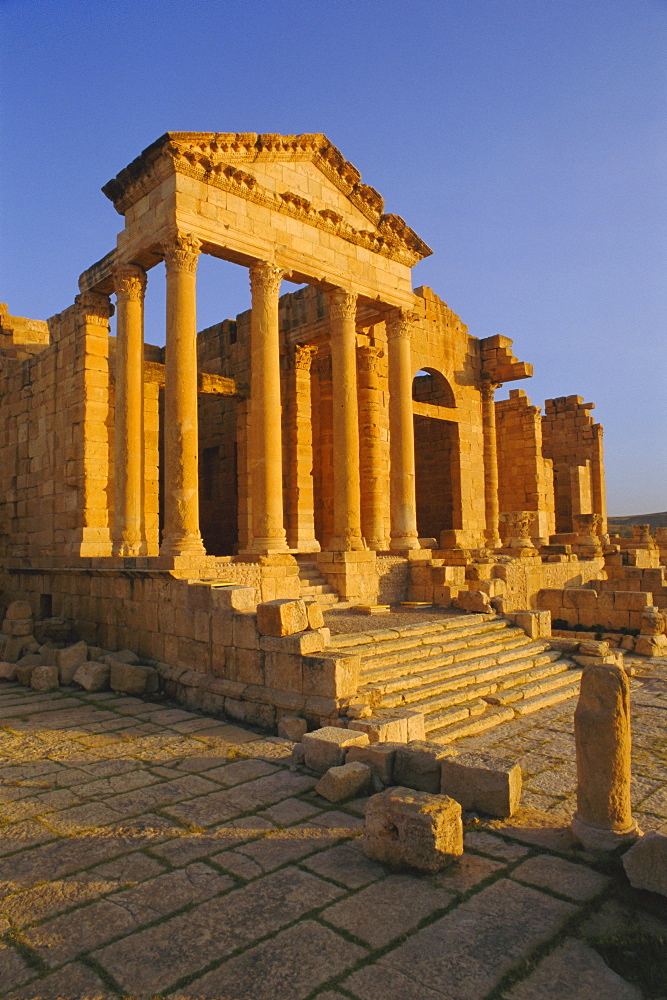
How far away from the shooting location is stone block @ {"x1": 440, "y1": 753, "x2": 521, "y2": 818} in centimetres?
464

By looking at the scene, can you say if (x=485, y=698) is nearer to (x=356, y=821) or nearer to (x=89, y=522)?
(x=356, y=821)

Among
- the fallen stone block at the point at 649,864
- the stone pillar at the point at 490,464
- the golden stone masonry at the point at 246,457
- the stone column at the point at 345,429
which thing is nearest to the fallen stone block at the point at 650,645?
the golden stone masonry at the point at 246,457

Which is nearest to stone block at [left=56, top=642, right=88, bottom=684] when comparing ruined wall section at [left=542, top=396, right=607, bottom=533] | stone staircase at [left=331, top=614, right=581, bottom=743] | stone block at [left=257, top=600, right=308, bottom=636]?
stone block at [left=257, top=600, right=308, bottom=636]

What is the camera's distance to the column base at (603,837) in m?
4.00

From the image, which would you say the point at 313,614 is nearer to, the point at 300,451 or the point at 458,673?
the point at 458,673

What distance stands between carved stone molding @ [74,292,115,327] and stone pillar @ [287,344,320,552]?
15.6 feet

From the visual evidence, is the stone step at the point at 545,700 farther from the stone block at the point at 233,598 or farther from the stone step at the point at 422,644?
the stone block at the point at 233,598

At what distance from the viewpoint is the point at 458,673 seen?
8633mm

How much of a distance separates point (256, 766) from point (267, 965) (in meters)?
2.72

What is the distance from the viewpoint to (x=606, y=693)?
4.13m

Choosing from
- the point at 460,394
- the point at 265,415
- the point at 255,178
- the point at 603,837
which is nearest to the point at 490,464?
the point at 460,394

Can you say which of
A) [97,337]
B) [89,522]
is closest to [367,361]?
[97,337]

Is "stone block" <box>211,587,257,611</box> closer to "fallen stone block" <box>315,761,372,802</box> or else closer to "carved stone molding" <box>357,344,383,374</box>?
"fallen stone block" <box>315,761,372,802</box>

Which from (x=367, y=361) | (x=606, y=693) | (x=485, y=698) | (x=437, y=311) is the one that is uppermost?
(x=437, y=311)
